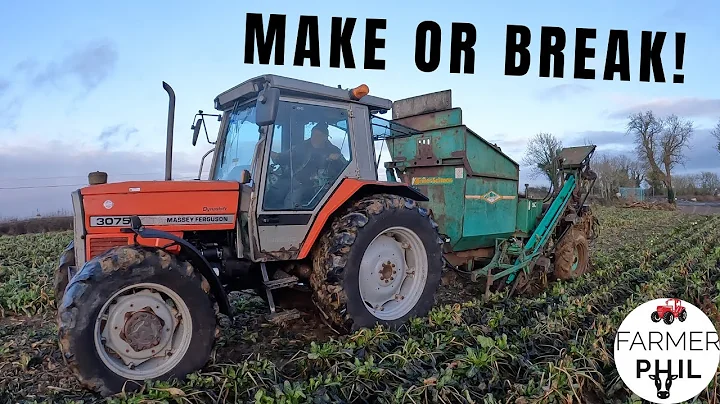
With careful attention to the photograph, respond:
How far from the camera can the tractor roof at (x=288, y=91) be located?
14.2ft

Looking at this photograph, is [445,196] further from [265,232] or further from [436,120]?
[265,232]

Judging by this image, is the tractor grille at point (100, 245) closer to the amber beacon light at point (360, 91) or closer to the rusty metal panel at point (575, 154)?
the amber beacon light at point (360, 91)

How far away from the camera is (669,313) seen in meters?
3.02

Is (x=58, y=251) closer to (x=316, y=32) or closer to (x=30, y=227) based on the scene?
(x=316, y=32)

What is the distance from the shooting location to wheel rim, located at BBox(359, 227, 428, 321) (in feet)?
15.9

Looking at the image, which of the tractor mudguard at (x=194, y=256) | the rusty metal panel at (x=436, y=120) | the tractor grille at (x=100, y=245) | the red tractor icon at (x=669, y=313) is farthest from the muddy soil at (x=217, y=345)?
the rusty metal panel at (x=436, y=120)

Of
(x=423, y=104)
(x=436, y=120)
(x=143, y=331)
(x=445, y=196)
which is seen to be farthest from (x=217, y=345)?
(x=423, y=104)

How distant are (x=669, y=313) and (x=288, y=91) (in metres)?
3.46

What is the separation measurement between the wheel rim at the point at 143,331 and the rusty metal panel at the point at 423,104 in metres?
4.30

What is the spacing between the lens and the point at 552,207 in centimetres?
766

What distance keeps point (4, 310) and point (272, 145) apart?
4.89 meters

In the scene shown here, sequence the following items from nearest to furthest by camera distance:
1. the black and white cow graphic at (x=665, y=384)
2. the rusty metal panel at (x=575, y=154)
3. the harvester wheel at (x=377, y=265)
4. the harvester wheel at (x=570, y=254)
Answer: the black and white cow graphic at (x=665, y=384)
the harvester wheel at (x=377, y=265)
the harvester wheel at (x=570, y=254)
the rusty metal panel at (x=575, y=154)

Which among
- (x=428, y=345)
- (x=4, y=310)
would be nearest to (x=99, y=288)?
(x=428, y=345)

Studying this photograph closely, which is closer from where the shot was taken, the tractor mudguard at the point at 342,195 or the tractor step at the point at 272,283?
the tractor step at the point at 272,283
